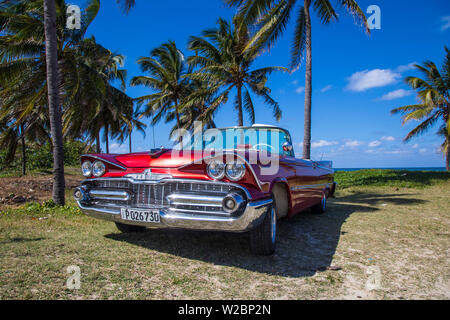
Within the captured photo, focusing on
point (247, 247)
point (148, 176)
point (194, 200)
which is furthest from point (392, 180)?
point (148, 176)

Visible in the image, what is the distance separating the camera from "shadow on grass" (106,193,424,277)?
280cm

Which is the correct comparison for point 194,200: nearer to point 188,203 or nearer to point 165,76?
point 188,203

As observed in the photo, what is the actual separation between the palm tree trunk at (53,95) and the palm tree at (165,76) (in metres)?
13.9

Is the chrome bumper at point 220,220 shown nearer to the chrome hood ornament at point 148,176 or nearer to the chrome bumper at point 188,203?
the chrome bumper at point 188,203

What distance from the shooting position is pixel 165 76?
20.1 meters

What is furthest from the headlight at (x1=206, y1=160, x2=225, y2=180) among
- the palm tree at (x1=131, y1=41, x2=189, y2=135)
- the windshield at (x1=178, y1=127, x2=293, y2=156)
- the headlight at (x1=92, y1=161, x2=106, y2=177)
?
the palm tree at (x1=131, y1=41, x2=189, y2=135)

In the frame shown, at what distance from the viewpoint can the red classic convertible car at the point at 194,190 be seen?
102 inches

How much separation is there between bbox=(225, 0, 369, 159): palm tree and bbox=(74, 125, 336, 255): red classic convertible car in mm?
6957

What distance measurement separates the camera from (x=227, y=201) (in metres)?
2.54

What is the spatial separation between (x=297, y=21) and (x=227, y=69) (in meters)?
4.71

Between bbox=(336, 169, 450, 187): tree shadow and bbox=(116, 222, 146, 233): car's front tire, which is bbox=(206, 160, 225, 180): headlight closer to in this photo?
bbox=(116, 222, 146, 233): car's front tire
